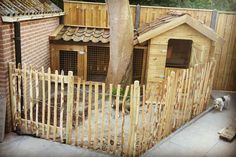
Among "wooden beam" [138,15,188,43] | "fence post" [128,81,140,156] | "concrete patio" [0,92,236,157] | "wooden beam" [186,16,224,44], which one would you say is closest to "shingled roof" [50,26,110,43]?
"wooden beam" [138,15,188,43]

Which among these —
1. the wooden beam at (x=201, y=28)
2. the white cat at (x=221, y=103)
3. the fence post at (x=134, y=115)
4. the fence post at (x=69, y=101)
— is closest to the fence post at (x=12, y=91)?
the fence post at (x=69, y=101)

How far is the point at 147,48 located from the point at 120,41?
1.46m

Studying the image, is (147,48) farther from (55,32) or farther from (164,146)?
(164,146)

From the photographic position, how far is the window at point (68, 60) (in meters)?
8.32

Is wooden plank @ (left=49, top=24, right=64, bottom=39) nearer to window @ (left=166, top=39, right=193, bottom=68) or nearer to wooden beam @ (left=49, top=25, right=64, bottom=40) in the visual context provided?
wooden beam @ (left=49, top=25, right=64, bottom=40)

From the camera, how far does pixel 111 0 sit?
245 inches

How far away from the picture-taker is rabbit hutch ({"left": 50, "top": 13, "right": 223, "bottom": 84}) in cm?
689

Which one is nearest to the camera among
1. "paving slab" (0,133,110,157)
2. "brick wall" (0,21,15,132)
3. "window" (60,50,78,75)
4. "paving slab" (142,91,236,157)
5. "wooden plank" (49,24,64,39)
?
"paving slab" (0,133,110,157)

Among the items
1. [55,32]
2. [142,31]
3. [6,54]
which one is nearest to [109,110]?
[6,54]

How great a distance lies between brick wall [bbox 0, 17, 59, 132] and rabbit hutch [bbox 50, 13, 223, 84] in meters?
0.40

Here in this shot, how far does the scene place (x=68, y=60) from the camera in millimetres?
8391

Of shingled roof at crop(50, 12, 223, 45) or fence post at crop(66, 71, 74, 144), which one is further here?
shingled roof at crop(50, 12, 223, 45)

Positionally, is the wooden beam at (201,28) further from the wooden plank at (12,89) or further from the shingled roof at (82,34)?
the wooden plank at (12,89)

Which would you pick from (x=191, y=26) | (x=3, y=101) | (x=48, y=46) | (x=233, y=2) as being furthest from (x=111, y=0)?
(x=233, y=2)
